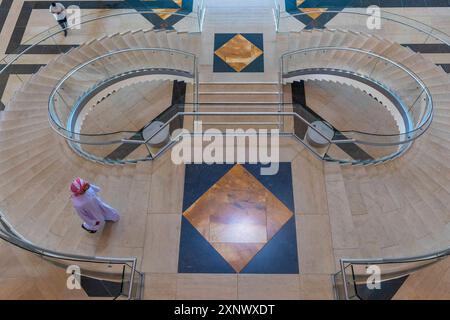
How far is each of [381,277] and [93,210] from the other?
158 inches

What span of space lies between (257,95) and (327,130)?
114 inches

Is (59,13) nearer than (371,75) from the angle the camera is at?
No

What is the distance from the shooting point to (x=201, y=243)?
5.52 metres

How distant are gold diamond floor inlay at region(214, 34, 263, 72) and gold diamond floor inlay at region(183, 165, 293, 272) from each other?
4.12m

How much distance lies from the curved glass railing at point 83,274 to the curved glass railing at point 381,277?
2726 millimetres

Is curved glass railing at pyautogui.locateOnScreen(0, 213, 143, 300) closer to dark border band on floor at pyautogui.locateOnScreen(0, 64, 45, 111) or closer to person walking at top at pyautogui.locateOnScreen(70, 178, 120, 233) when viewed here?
person walking at top at pyautogui.locateOnScreen(70, 178, 120, 233)

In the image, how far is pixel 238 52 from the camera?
948 cm

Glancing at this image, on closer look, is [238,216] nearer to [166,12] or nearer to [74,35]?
[166,12]

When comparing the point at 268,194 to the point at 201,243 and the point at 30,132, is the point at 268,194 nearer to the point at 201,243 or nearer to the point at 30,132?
the point at 201,243

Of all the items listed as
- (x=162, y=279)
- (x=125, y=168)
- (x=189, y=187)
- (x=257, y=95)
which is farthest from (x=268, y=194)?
(x=257, y=95)

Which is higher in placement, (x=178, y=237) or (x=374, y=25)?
(x=374, y=25)

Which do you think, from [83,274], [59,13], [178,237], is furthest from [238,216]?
[59,13]

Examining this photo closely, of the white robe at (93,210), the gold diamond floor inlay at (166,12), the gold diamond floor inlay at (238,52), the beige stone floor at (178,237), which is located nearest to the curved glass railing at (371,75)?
the gold diamond floor inlay at (238,52)

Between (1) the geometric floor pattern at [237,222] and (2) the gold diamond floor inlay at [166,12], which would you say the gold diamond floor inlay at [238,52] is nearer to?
(2) the gold diamond floor inlay at [166,12]
